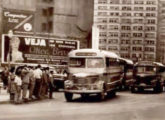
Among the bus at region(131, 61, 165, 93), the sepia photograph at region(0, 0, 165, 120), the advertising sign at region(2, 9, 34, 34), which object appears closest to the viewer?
the sepia photograph at region(0, 0, 165, 120)

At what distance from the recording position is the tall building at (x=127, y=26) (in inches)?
5989

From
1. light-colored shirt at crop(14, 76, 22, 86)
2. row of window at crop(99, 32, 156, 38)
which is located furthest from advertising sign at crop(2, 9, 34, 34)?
row of window at crop(99, 32, 156, 38)

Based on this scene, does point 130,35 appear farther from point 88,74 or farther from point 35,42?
point 88,74

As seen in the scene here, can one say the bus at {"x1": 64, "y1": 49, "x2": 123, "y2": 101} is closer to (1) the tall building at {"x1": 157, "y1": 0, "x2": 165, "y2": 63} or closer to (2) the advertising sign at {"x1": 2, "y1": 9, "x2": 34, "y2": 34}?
(2) the advertising sign at {"x1": 2, "y1": 9, "x2": 34, "y2": 34}

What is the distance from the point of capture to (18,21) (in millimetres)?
44312

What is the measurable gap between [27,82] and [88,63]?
12.2 feet

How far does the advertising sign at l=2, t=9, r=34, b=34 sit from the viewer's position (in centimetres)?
4359

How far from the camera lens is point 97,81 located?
24062 mm

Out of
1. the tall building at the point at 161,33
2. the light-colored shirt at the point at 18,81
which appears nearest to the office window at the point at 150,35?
the tall building at the point at 161,33

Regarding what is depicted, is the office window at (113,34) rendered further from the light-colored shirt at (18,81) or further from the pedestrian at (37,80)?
the light-colored shirt at (18,81)

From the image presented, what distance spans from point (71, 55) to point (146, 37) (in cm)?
13108

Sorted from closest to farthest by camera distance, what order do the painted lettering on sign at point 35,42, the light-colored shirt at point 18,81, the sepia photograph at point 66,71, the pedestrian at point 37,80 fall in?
1. the sepia photograph at point 66,71
2. the light-colored shirt at point 18,81
3. the pedestrian at point 37,80
4. the painted lettering on sign at point 35,42

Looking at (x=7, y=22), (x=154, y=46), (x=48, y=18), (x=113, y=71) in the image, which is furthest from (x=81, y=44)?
(x=154, y=46)

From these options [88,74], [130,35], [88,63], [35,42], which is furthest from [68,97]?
[130,35]
